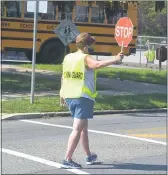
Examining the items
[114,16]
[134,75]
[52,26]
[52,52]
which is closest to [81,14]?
[52,26]

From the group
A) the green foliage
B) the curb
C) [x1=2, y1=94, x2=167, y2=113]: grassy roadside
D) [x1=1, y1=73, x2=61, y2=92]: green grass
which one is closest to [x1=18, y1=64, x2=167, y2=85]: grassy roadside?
[x1=1, y1=73, x2=61, y2=92]: green grass

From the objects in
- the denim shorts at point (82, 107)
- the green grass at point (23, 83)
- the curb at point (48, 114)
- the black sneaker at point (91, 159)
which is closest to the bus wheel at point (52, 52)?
the green grass at point (23, 83)

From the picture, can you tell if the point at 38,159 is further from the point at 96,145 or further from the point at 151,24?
the point at 151,24

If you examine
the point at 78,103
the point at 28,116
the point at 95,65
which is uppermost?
the point at 95,65

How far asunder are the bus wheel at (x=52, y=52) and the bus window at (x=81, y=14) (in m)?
1.61

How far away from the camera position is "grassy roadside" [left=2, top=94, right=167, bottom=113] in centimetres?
1455

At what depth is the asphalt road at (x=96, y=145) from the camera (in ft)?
26.7

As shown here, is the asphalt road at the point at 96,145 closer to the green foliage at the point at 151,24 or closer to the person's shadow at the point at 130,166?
the person's shadow at the point at 130,166

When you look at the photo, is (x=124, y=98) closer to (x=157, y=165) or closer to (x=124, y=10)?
(x=157, y=165)

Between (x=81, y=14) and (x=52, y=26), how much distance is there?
172cm

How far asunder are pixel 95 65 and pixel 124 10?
2184 cm

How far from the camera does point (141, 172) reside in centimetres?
792

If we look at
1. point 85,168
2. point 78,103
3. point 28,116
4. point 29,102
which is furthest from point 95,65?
point 29,102

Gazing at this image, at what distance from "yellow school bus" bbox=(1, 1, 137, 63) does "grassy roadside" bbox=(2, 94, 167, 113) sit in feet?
33.2
